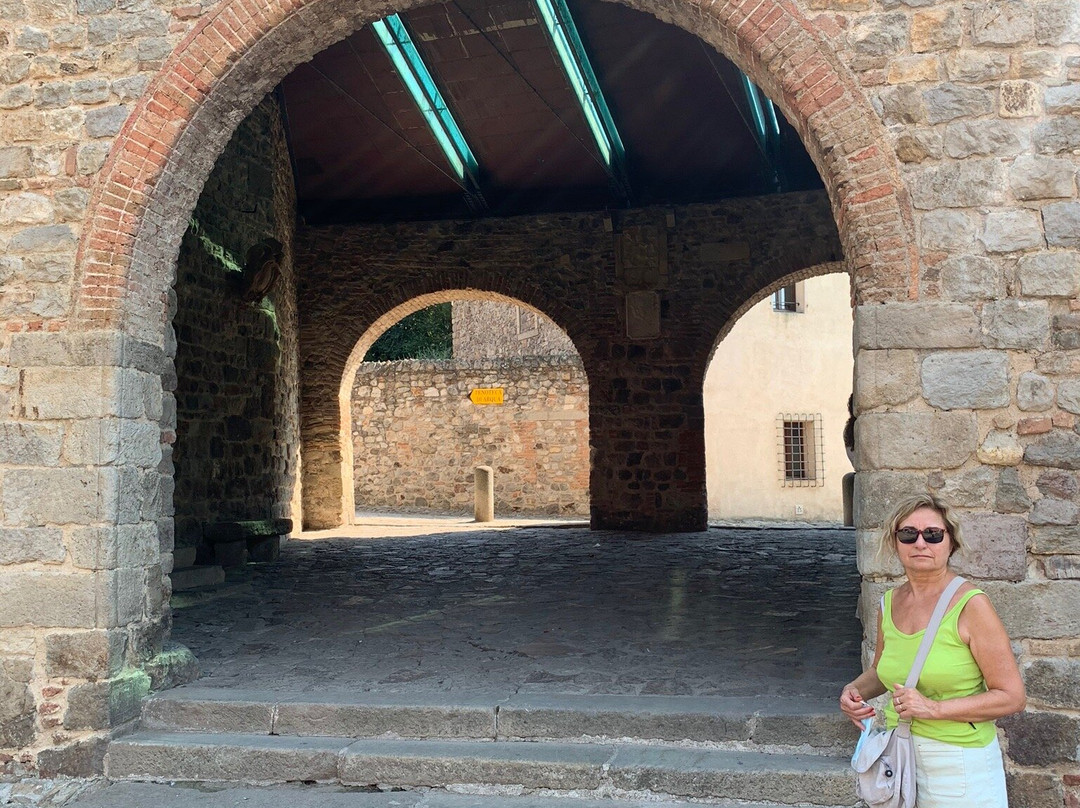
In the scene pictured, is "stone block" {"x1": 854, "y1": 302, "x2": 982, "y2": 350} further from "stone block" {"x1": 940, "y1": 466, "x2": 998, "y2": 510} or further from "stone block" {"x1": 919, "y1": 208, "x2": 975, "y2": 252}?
"stone block" {"x1": 940, "y1": 466, "x2": 998, "y2": 510}

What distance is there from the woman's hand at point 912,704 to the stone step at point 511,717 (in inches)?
57.6

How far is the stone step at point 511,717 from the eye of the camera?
12.1 feet

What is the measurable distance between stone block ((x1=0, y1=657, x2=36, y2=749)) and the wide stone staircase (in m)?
0.40

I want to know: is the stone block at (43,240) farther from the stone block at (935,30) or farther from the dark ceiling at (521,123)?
the dark ceiling at (521,123)

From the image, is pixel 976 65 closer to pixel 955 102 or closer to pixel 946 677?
pixel 955 102

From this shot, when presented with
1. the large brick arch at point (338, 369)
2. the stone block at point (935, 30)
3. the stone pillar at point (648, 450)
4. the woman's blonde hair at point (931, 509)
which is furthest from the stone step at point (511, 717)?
the large brick arch at point (338, 369)

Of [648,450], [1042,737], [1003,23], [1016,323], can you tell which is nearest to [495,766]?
[1042,737]

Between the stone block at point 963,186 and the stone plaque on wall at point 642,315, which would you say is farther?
the stone plaque on wall at point 642,315

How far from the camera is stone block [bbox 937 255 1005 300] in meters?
3.62

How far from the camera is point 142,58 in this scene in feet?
14.0

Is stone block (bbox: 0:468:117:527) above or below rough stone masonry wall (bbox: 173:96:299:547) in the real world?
below

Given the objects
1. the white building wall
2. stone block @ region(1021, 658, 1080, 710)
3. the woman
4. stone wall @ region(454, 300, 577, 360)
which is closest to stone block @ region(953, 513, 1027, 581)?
stone block @ region(1021, 658, 1080, 710)

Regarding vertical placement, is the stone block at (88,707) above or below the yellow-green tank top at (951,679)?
below

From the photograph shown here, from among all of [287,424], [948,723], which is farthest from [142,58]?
[287,424]
